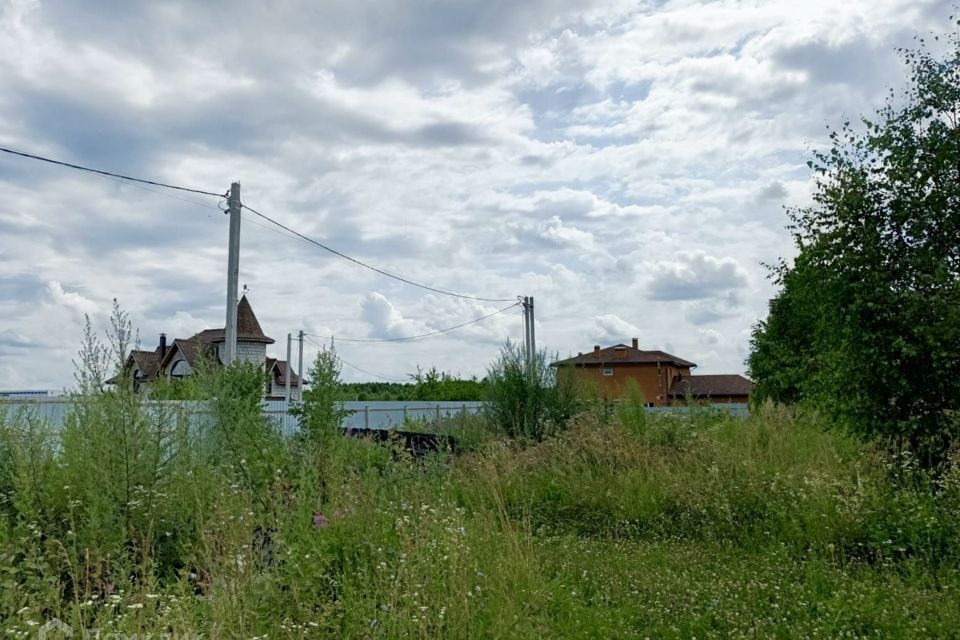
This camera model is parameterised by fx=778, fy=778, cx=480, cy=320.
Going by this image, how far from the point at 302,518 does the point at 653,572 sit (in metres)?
2.87

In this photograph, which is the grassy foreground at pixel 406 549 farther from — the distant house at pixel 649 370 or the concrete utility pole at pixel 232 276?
the distant house at pixel 649 370

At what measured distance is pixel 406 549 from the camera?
472 centimetres

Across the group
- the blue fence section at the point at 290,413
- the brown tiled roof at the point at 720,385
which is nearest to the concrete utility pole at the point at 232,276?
the blue fence section at the point at 290,413

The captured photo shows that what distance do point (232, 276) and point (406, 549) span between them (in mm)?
9971

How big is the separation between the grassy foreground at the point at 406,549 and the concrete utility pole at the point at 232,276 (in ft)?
19.9

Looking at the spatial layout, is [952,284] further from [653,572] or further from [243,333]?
[243,333]

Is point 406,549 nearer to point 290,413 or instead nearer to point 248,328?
point 290,413

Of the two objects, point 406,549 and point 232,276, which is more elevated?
point 232,276

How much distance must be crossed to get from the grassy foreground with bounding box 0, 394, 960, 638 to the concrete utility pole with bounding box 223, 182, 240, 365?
6.06 metres

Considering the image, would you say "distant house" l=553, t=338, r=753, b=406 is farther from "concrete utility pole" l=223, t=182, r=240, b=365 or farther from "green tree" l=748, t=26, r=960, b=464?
"green tree" l=748, t=26, r=960, b=464

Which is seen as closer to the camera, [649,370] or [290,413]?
[290,413]

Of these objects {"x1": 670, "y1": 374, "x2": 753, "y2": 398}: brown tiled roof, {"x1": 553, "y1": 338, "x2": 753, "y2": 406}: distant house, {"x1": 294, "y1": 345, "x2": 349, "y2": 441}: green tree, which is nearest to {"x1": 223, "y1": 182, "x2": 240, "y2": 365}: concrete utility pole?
{"x1": 294, "y1": 345, "x2": 349, "y2": 441}: green tree

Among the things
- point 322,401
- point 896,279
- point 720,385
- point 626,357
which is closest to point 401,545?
point 322,401

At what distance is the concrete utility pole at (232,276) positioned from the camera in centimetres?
1334
